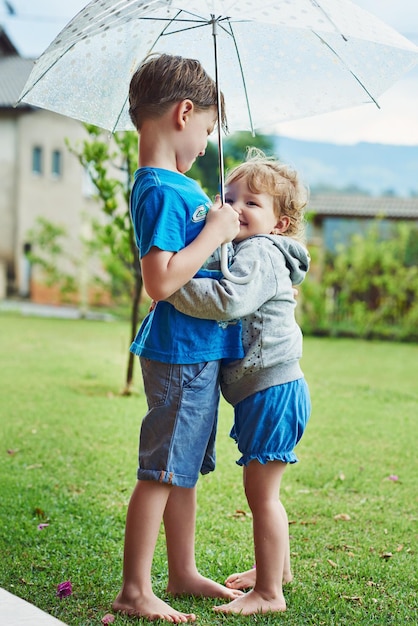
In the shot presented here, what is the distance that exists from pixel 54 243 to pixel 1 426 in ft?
35.5

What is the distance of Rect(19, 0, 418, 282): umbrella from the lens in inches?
103

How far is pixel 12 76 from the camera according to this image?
73.1 feet

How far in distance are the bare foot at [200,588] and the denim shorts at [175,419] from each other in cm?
35

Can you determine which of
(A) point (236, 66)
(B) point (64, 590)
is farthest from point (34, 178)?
(B) point (64, 590)

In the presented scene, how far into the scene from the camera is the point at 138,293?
5879 millimetres

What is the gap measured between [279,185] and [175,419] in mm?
698

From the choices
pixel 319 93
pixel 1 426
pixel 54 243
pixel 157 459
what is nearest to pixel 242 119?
pixel 319 93

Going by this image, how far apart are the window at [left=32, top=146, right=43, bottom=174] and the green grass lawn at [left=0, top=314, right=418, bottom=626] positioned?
13410 mm

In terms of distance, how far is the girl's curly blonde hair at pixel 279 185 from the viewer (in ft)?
7.95

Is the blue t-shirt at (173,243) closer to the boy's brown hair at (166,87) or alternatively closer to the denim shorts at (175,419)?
the denim shorts at (175,419)

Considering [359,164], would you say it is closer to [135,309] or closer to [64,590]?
[135,309]

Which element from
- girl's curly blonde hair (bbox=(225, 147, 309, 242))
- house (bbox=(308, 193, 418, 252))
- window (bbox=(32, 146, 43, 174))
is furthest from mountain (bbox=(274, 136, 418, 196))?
girl's curly blonde hair (bbox=(225, 147, 309, 242))

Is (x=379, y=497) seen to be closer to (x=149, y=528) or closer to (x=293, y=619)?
(x=293, y=619)

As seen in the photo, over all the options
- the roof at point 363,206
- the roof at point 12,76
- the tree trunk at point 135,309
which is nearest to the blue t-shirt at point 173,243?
the tree trunk at point 135,309
